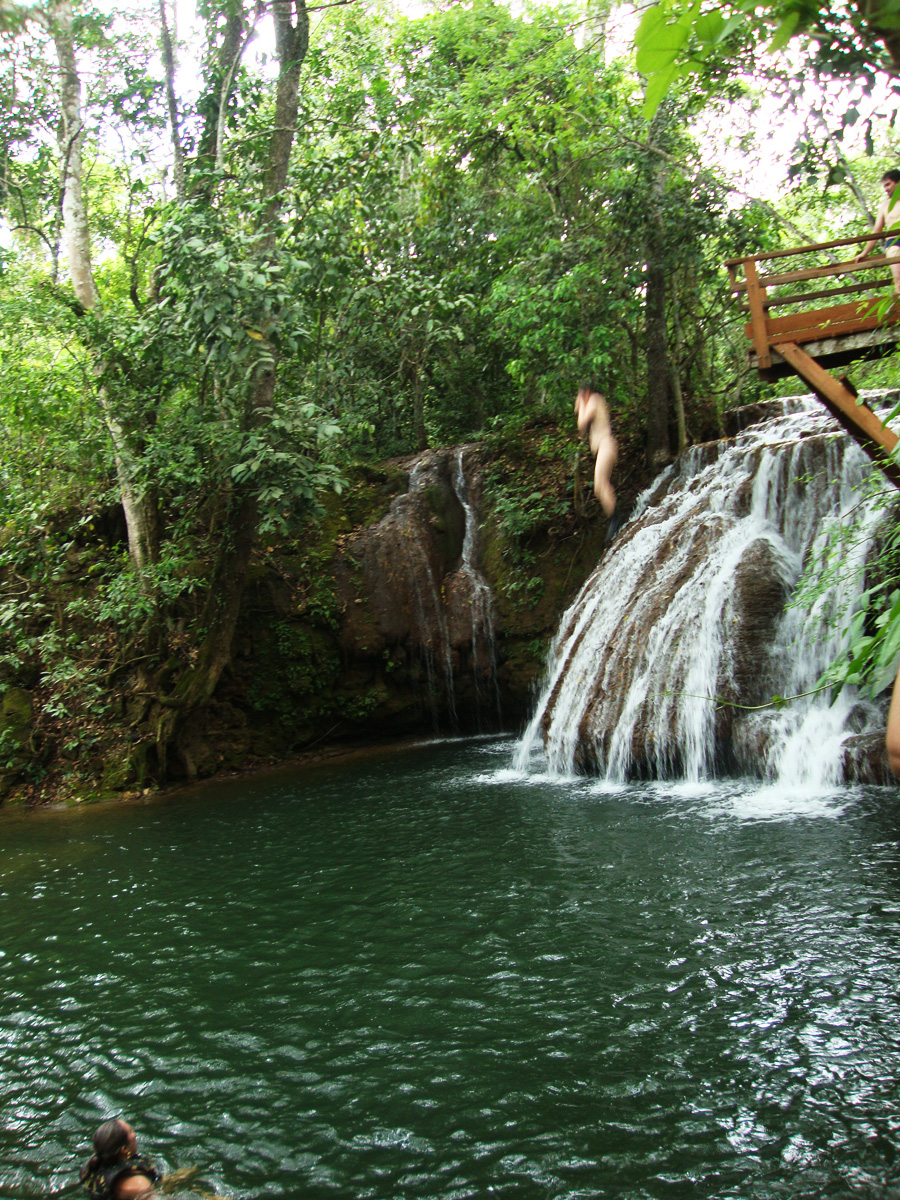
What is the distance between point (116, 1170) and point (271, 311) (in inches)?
352

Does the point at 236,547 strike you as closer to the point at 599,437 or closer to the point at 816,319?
the point at 599,437

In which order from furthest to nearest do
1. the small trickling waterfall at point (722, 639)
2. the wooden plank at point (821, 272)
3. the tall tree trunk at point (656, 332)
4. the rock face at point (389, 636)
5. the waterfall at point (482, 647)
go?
the waterfall at point (482, 647)
the rock face at point (389, 636)
the tall tree trunk at point (656, 332)
the small trickling waterfall at point (722, 639)
the wooden plank at point (821, 272)

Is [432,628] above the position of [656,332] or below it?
below

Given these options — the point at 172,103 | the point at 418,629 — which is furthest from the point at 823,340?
the point at 172,103

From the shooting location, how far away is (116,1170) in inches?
120

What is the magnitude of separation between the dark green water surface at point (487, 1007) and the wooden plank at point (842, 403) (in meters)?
3.34

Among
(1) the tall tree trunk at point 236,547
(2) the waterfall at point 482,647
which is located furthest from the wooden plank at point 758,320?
(2) the waterfall at point 482,647

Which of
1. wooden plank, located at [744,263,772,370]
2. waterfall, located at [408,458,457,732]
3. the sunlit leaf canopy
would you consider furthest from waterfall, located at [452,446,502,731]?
the sunlit leaf canopy

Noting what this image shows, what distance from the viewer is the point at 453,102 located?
14.0 metres

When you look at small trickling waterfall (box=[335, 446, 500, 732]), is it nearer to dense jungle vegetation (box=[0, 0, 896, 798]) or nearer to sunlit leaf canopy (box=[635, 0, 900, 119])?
dense jungle vegetation (box=[0, 0, 896, 798])

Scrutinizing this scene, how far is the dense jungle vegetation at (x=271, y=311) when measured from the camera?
11508mm

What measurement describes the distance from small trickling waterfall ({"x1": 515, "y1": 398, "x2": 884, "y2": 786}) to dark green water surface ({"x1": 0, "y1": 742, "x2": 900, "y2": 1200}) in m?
0.99

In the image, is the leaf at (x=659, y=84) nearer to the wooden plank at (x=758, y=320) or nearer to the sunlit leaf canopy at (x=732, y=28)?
the sunlit leaf canopy at (x=732, y=28)

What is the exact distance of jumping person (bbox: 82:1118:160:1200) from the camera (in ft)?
9.94
